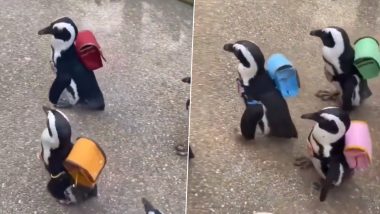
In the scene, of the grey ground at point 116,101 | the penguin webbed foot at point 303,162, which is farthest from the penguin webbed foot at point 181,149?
the penguin webbed foot at point 303,162

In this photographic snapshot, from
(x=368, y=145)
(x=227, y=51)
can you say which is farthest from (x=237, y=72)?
(x=368, y=145)

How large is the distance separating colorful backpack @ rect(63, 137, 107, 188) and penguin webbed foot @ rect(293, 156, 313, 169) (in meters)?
0.19

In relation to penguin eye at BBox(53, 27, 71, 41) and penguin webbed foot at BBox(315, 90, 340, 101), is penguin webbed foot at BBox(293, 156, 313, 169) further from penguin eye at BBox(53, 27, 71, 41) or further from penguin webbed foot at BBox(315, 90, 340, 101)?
penguin eye at BBox(53, 27, 71, 41)

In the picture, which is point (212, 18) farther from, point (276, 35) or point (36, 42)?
point (36, 42)

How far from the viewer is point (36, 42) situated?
781 millimetres

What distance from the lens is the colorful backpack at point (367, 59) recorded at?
26.5 inches

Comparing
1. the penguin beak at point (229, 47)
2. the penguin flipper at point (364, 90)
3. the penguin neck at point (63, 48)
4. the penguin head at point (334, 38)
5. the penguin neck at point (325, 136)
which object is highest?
the penguin head at point (334, 38)

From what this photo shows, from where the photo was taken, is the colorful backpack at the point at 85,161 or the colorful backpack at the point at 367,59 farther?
the colorful backpack at the point at 367,59

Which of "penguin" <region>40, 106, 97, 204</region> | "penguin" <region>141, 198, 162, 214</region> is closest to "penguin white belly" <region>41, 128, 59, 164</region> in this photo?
"penguin" <region>40, 106, 97, 204</region>

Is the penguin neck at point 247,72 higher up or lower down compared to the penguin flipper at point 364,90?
higher up

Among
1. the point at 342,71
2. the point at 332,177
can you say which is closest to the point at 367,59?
the point at 342,71

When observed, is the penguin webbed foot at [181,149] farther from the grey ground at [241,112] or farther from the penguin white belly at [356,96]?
the penguin white belly at [356,96]

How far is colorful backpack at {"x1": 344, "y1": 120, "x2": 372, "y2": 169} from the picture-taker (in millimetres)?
600

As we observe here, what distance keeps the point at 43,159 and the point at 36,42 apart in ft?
0.68
